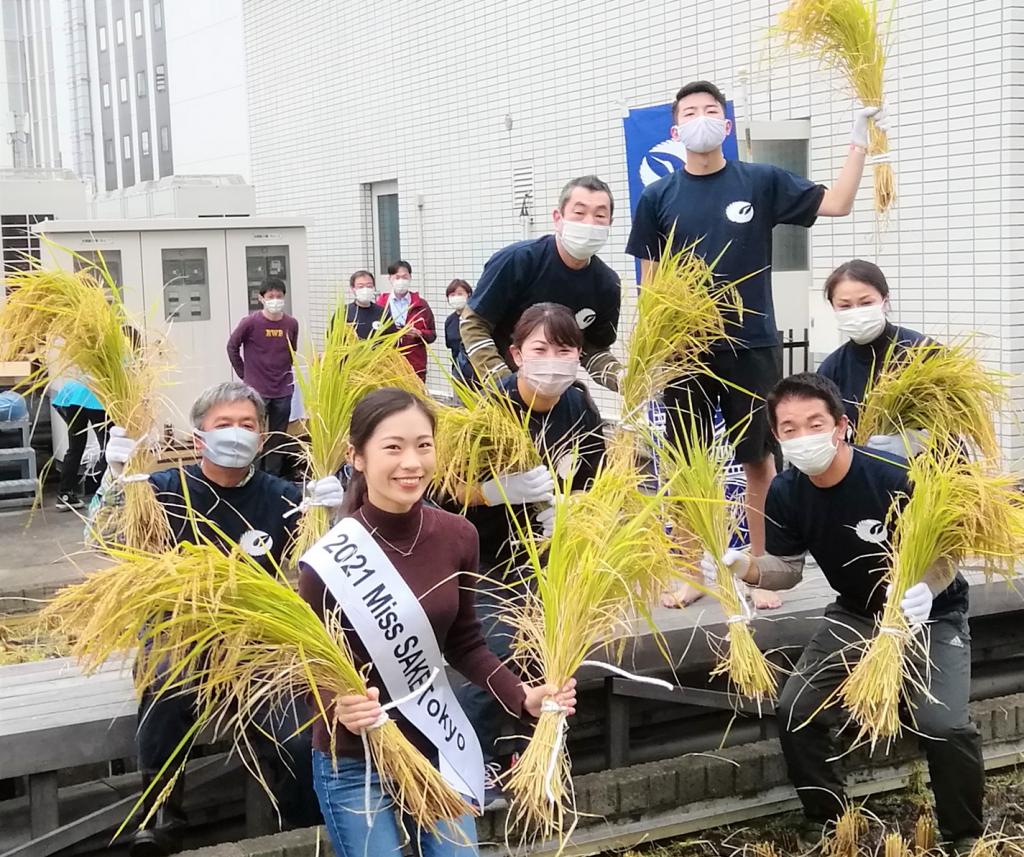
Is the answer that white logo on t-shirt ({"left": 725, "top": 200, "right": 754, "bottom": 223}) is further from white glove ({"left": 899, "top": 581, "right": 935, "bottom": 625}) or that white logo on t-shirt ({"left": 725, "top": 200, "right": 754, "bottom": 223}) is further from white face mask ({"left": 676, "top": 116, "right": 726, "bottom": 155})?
white glove ({"left": 899, "top": 581, "right": 935, "bottom": 625})

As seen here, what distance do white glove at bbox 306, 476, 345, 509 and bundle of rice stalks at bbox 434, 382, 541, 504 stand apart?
10.2 inches

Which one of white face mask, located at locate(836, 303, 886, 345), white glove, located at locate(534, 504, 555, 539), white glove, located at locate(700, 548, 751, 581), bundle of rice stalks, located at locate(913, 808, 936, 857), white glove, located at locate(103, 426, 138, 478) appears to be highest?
white face mask, located at locate(836, 303, 886, 345)

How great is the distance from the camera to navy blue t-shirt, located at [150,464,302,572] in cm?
331

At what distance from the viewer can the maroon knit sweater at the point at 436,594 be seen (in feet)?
8.16

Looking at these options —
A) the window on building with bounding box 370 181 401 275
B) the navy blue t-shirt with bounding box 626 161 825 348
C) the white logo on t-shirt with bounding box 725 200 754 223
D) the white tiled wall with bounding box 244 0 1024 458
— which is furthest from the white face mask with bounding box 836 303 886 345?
the window on building with bounding box 370 181 401 275

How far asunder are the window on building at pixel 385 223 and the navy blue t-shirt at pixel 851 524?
27.0ft

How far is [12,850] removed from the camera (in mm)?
3113

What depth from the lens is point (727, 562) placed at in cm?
317

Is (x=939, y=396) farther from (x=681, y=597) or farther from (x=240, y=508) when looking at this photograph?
(x=240, y=508)

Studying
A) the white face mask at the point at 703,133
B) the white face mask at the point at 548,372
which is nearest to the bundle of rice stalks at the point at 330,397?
the white face mask at the point at 548,372

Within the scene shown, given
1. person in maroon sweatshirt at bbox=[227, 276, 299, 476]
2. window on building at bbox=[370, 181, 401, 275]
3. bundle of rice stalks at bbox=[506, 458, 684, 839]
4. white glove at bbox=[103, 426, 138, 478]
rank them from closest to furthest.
Result: bundle of rice stalks at bbox=[506, 458, 684, 839] → white glove at bbox=[103, 426, 138, 478] → person in maroon sweatshirt at bbox=[227, 276, 299, 476] → window on building at bbox=[370, 181, 401, 275]

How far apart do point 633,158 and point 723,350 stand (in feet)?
6.17

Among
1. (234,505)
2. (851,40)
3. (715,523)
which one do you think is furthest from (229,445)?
(851,40)

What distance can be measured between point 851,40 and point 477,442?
2.11 metres
